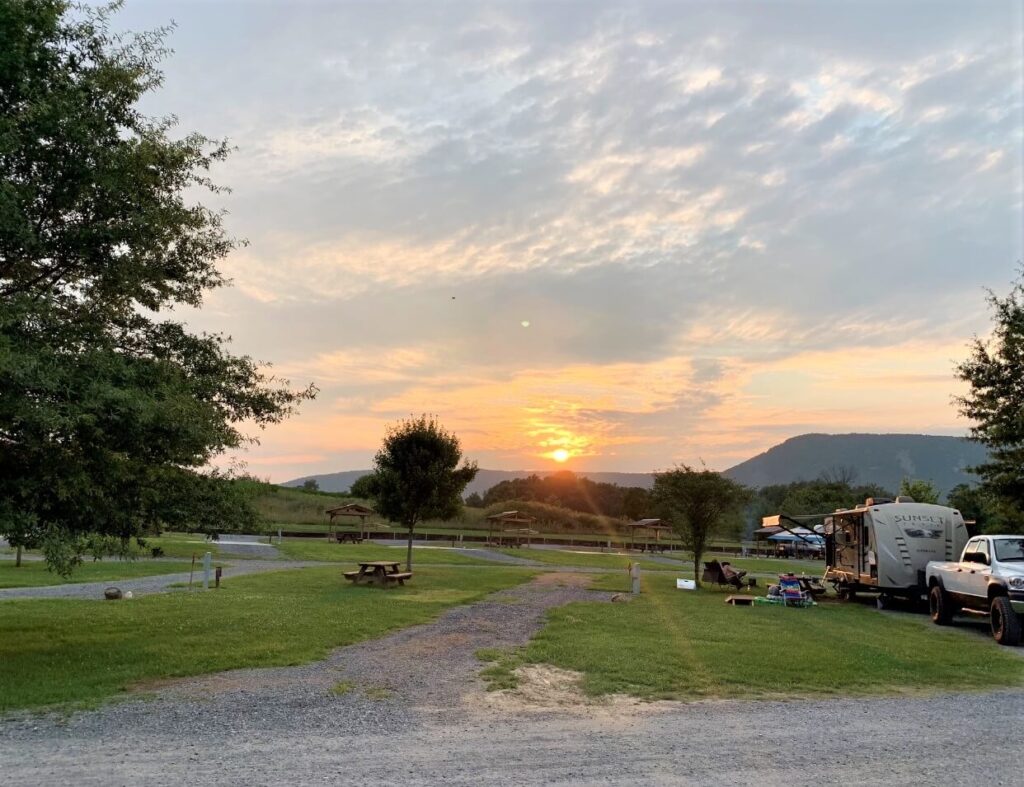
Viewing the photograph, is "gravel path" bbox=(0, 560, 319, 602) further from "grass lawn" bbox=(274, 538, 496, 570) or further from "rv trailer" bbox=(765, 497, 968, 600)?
"rv trailer" bbox=(765, 497, 968, 600)

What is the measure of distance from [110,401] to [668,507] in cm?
1931

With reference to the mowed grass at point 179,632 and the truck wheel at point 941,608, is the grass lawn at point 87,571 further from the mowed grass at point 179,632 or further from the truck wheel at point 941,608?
the truck wheel at point 941,608

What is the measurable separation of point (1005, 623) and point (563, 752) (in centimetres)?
1093

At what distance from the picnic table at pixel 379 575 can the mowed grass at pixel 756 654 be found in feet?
21.5

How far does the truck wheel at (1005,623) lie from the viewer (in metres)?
12.8

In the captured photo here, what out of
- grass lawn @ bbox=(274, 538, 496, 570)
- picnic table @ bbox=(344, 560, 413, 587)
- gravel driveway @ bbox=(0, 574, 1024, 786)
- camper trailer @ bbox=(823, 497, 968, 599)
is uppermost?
camper trailer @ bbox=(823, 497, 968, 599)

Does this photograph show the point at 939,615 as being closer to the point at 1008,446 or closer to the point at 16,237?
the point at 1008,446

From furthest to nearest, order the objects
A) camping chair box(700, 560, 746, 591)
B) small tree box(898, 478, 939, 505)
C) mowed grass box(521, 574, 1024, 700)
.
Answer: small tree box(898, 478, 939, 505) → camping chair box(700, 560, 746, 591) → mowed grass box(521, 574, 1024, 700)

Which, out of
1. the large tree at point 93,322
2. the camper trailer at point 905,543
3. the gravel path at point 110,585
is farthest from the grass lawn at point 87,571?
the camper trailer at point 905,543

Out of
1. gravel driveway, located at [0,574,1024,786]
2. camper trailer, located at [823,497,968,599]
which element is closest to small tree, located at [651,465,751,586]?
camper trailer, located at [823,497,968,599]

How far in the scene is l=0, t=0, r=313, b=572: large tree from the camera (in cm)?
810

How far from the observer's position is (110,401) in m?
7.96

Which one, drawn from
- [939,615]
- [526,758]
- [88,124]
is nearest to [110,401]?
[88,124]

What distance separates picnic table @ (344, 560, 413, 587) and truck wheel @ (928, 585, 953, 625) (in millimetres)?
13537
